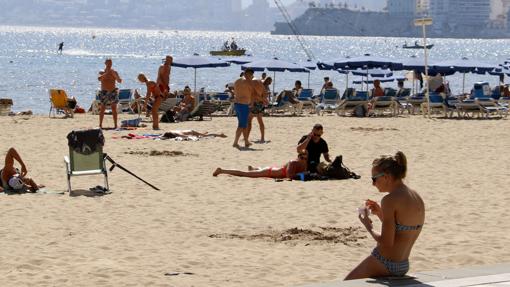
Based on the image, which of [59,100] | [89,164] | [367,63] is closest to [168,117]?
[59,100]

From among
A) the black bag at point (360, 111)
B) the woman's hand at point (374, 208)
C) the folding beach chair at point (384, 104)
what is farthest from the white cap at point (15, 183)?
the folding beach chair at point (384, 104)

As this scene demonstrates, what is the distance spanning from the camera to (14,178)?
11.2m

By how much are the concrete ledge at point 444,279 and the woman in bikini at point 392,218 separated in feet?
0.31

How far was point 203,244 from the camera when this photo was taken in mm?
8766

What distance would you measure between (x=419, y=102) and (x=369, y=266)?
19.7m

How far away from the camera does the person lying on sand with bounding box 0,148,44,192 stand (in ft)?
36.9

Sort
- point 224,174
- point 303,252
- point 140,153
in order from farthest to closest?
1. point 140,153
2. point 224,174
3. point 303,252

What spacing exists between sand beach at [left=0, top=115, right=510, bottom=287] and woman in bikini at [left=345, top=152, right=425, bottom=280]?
1140 mm

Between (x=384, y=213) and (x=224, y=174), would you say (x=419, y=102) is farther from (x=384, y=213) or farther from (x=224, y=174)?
(x=384, y=213)

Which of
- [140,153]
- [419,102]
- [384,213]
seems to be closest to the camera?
[384,213]

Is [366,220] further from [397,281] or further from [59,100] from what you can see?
[59,100]

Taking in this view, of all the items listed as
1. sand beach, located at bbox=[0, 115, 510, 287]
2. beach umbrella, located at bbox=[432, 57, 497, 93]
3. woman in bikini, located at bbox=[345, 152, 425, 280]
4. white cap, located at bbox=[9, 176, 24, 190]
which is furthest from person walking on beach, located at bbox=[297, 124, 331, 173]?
beach umbrella, located at bbox=[432, 57, 497, 93]

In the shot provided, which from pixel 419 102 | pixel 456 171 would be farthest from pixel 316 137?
pixel 419 102

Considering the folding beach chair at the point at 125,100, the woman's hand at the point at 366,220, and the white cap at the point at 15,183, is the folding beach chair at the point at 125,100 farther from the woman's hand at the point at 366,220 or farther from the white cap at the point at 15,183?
the woman's hand at the point at 366,220
